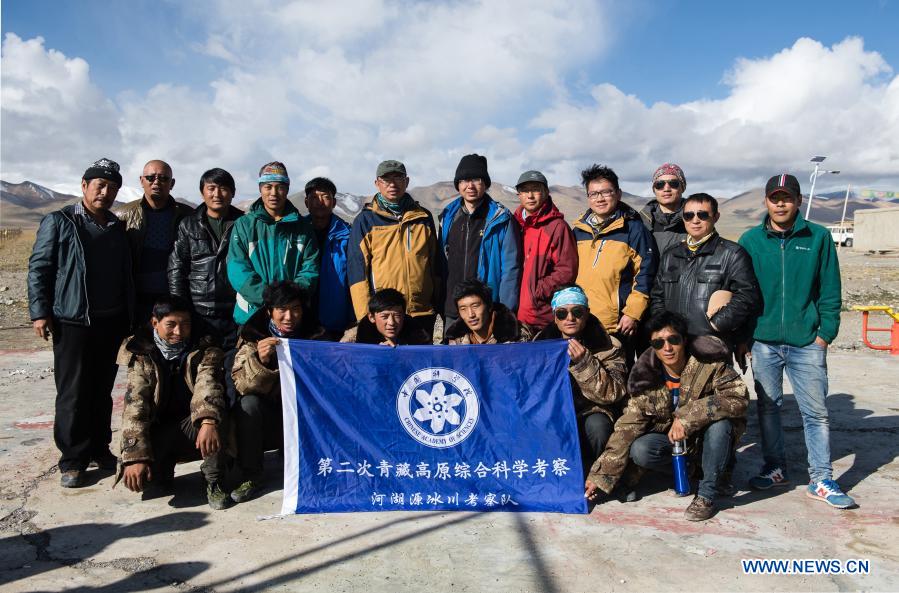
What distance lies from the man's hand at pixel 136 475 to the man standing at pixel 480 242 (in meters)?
2.63

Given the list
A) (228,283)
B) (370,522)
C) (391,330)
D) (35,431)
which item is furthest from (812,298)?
(35,431)

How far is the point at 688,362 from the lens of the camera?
15.3 ft

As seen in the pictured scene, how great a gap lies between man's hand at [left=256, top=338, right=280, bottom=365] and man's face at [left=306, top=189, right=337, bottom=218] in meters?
1.72

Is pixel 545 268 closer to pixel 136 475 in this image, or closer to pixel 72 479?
pixel 136 475

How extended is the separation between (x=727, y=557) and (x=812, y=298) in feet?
7.15

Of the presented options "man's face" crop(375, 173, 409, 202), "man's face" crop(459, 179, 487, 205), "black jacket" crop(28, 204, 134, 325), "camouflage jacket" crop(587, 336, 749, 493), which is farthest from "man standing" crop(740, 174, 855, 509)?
"black jacket" crop(28, 204, 134, 325)

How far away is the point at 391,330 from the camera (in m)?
4.87

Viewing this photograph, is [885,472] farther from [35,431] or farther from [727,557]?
[35,431]

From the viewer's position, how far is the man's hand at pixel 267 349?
15.3 ft

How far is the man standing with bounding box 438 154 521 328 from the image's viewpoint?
18.0 ft

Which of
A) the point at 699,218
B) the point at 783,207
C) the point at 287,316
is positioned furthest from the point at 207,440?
the point at 783,207

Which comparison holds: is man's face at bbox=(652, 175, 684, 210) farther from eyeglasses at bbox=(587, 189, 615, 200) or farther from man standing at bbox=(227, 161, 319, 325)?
man standing at bbox=(227, 161, 319, 325)

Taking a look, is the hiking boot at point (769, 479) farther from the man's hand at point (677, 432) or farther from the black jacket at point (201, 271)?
the black jacket at point (201, 271)

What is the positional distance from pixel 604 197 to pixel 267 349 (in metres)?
3.03
